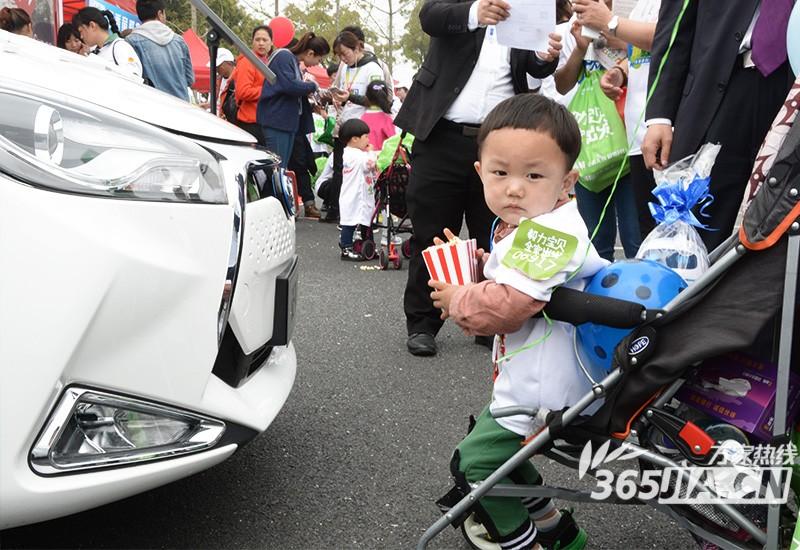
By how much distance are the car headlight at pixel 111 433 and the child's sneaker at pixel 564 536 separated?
89 centimetres

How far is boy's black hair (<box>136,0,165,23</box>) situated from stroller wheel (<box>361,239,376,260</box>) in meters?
2.63

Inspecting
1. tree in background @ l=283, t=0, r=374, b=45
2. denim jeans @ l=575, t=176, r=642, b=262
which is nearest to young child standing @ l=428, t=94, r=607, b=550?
denim jeans @ l=575, t=176, r=642, b=262

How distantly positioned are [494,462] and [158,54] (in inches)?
226

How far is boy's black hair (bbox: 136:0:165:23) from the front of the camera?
6.71 m

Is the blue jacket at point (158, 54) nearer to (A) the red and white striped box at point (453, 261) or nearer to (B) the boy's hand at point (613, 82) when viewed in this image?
(B) the boy's hand at point (613, 82)

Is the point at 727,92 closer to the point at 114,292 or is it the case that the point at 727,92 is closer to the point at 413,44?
the point at 114,292

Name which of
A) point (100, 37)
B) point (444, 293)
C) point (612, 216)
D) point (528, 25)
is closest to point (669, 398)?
point (444, 293)

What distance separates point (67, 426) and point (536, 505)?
3.83 feet

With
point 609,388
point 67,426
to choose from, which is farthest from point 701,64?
point 67,426

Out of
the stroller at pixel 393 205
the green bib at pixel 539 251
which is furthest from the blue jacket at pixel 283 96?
the green bib at pixel 539 251

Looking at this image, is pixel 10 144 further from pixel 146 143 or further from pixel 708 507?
pixel 708 507

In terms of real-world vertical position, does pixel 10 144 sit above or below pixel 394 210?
above

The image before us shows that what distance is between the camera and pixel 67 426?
1654 mm

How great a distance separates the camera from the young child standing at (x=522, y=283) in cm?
171
